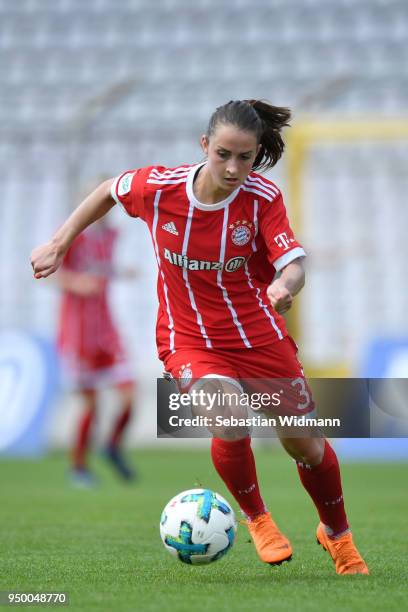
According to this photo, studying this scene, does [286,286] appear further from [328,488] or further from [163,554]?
[163,554]

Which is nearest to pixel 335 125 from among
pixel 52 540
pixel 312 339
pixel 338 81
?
pixel 338 81

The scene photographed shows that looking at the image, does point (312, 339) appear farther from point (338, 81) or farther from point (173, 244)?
point (173, 244)

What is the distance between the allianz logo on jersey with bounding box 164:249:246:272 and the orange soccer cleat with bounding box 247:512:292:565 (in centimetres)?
88

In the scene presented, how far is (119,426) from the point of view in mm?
7945

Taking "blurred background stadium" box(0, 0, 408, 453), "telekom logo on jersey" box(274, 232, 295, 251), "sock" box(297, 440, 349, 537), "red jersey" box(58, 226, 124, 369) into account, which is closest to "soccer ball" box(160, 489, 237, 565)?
"sock" box(297, 440, 349, 537)

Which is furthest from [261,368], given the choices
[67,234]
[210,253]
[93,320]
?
[93,320]

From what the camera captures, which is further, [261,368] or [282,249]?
[261,368]

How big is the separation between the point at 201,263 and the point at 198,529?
88 cm

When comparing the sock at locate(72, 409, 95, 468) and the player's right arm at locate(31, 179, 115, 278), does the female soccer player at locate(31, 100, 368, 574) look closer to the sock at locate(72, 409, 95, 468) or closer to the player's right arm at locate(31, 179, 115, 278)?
the player's right arm at locate(31, 179, 115, 278)

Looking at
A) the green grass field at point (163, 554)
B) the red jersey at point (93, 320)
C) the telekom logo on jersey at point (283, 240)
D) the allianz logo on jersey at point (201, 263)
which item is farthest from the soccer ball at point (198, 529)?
the red jersey at point (93, 320)

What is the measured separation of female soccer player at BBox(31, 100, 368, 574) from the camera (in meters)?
3.60

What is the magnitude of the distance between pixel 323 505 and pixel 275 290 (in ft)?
3.11

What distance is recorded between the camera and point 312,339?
12.6m

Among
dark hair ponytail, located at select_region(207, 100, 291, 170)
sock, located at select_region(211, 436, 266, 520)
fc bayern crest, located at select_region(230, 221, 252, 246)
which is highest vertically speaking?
dark hair ponytail, located at select_region(207, 100, 291, 170)
